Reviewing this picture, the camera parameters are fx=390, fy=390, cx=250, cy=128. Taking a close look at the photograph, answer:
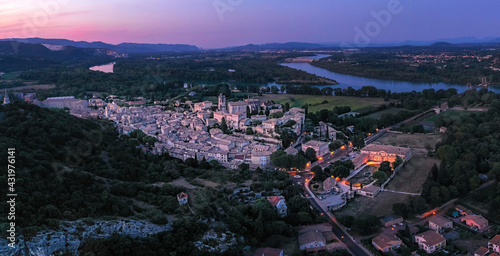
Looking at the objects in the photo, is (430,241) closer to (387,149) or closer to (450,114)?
(387,149)

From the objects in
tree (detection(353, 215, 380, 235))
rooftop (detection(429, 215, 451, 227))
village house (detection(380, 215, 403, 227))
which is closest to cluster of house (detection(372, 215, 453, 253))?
rooftop (detection(429, 215, 451, 227))

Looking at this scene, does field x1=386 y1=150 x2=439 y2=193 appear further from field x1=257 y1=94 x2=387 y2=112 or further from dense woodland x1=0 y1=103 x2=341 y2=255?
field x1=257 y1=94 x2=387 y2=112

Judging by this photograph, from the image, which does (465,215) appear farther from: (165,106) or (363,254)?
(165,106)

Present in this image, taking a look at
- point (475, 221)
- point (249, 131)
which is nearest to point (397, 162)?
point (475, 221)

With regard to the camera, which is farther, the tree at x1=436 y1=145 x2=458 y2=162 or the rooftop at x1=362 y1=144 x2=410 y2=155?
the rooftop at x1=362 y1=144 x2=410 y2=155

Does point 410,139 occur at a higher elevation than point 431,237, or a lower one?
higher

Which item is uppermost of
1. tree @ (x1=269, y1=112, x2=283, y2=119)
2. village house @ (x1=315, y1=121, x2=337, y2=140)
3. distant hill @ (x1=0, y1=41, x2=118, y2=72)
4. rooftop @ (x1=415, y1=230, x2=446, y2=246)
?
distant hill @ (x1=0, y1=41, x2=118, y2=72)

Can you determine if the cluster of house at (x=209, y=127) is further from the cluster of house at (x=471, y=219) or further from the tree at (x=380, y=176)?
the cluster of house at (x=471, y=219)

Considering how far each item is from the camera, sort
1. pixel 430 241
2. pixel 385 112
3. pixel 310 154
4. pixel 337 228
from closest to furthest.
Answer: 1. pixel 430 241
2. pixel 337 228
3. pixel 310 154
4. pixel 385 112
